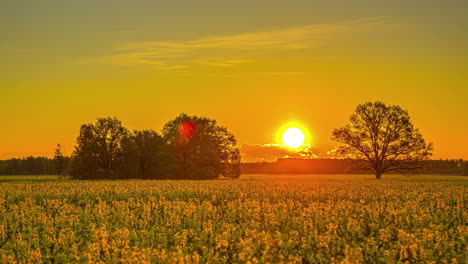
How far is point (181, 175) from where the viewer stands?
253 ft

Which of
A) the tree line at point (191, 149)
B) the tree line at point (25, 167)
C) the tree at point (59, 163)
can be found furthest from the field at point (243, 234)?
the tree line at point (25, 167)

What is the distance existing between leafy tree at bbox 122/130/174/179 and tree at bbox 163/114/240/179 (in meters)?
1.64

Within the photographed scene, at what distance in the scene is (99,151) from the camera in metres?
83.8

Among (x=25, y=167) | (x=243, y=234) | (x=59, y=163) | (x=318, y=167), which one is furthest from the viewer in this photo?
(x=25, y=167)

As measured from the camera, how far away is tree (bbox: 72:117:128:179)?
82169 millimetres

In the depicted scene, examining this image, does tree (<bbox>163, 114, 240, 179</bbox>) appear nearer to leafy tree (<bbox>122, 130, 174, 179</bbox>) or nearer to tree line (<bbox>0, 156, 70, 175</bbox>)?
leafy tree (<bbox>122, 130, 174, 179</bbox>)

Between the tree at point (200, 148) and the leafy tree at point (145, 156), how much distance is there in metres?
1.64

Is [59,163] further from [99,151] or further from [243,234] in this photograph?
[243,234]

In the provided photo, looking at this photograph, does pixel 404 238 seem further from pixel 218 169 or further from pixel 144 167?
pixel 144 167

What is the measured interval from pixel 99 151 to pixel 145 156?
8.02 meters

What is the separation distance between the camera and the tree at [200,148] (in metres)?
77.1

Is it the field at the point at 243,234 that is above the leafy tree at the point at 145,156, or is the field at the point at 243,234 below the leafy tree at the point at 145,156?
below

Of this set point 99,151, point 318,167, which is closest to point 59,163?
point 99,151

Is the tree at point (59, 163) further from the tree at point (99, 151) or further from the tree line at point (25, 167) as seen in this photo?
the tree line at point (25, 167)
